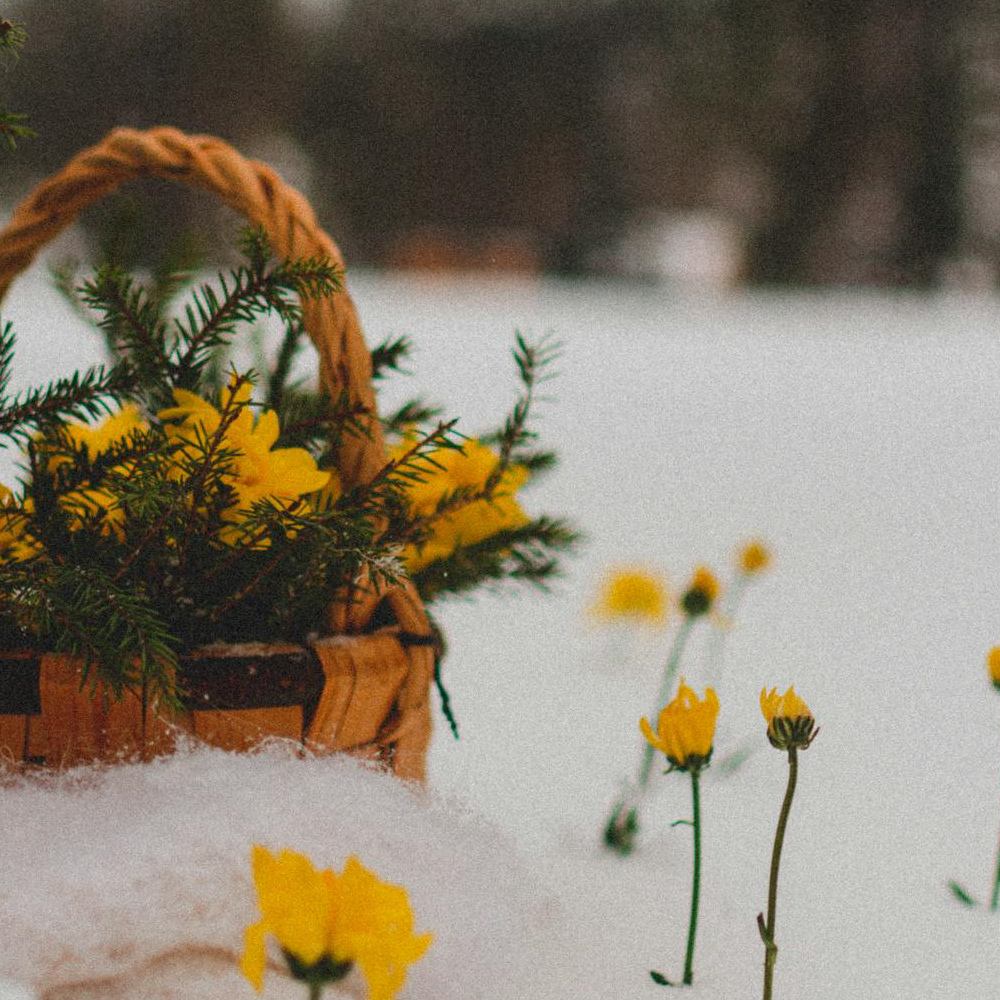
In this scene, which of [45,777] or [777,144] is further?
[777,144]

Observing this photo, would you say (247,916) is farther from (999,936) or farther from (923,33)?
(923,33)

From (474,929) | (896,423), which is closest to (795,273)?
(896,423)

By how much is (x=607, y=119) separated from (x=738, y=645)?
1201 millimetres

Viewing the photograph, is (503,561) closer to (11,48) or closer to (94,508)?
(94,508)

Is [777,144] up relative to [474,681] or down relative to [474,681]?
up

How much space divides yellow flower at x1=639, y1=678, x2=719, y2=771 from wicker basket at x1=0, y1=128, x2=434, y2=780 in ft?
0.36

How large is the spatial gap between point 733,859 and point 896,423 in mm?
880

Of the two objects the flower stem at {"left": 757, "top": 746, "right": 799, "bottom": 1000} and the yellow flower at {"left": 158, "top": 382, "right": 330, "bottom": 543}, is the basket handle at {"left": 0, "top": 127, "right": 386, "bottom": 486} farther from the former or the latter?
the flower stem at {"left": 757, "top": 746, "right": 799, "bottom": 1000}

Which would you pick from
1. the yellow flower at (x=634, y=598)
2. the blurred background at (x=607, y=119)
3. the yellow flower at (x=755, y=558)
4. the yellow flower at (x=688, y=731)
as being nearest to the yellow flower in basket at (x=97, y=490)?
the yellow flower at (x=688, y=731)

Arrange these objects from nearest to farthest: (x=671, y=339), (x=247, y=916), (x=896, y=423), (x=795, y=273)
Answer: (x=247, y=916) → (x=896, y=423) → (x=671, y=339) → (x=795, y=273)

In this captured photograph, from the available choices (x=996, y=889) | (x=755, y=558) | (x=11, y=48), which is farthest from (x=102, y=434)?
(x=996, y=889)

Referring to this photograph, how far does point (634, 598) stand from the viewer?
921mm

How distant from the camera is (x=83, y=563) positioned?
403 mm

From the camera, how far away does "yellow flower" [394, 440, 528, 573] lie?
490 millimetres
